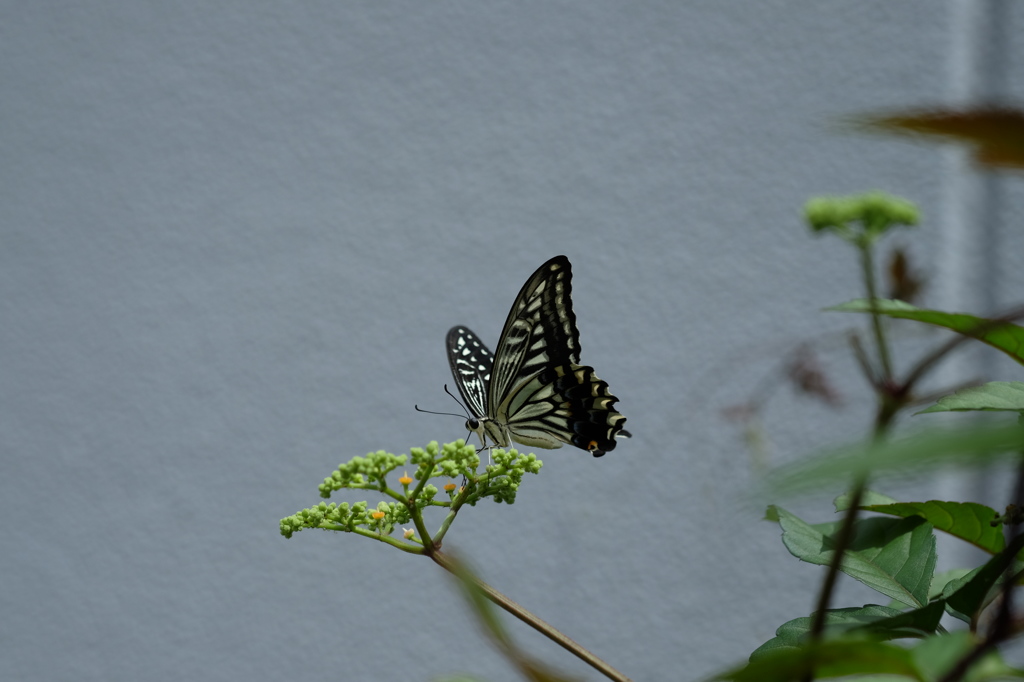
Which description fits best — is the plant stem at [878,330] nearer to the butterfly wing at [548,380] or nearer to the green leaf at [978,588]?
the green leaf at [978,588]

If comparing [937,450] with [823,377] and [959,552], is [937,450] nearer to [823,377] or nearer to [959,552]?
[823,377]

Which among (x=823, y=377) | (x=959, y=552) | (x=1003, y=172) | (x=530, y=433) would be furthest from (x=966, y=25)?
(x=1003, y=172)

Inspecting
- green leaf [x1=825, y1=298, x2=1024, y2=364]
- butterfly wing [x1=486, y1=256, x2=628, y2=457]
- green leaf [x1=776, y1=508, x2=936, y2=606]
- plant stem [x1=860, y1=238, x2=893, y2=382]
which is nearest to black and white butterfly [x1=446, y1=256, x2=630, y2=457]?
butterfly wing [x1=486, y1=256, x2=628, y2=457]

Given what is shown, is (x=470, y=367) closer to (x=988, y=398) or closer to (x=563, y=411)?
(x=563, y=411)

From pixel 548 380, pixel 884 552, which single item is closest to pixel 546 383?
pixel 548 380

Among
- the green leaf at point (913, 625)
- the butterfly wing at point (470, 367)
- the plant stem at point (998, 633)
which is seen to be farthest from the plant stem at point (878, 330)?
the butterfly wing at point (470, 367)
